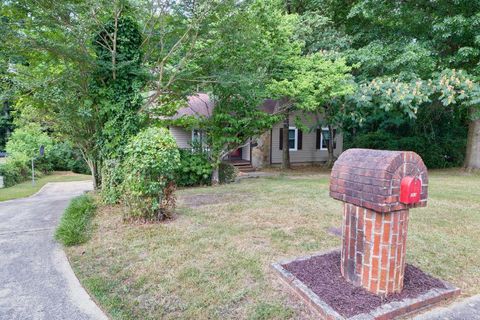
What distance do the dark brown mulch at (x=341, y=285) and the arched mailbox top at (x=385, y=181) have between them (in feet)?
2.68

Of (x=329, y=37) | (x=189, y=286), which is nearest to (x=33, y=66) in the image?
(x=189, y=286)

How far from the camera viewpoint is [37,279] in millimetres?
3418

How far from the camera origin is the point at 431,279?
3.13 metres

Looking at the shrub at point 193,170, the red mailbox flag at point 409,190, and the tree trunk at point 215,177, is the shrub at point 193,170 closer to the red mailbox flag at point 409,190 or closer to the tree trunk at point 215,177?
the tree trunk at point 215,177

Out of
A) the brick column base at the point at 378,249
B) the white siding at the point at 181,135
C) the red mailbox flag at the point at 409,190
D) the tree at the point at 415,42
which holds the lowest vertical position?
the brick column base at the point at 378,249

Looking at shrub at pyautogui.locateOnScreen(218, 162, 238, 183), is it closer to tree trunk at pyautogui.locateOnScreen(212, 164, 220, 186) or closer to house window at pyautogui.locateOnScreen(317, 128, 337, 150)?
tree trunk at pyautogui.locateOnScreen(212, 164, 220, 186)

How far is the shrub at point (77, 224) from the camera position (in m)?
4.46

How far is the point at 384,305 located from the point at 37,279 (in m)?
3.60

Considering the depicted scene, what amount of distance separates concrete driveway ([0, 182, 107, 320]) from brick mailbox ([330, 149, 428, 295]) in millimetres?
2407

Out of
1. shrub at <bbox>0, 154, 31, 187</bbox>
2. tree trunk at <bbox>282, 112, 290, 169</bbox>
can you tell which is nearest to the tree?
tree trunk at <bbox>282, 112, 290, 169</bbox>

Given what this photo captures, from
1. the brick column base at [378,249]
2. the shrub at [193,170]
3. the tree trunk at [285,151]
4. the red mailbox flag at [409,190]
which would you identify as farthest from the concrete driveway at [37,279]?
the tree trunk at [285,151]

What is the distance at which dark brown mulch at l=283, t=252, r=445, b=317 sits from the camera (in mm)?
2658

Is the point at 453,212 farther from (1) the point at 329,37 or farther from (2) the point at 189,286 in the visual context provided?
(1) the point at 329,37

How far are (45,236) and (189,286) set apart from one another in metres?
3.15
